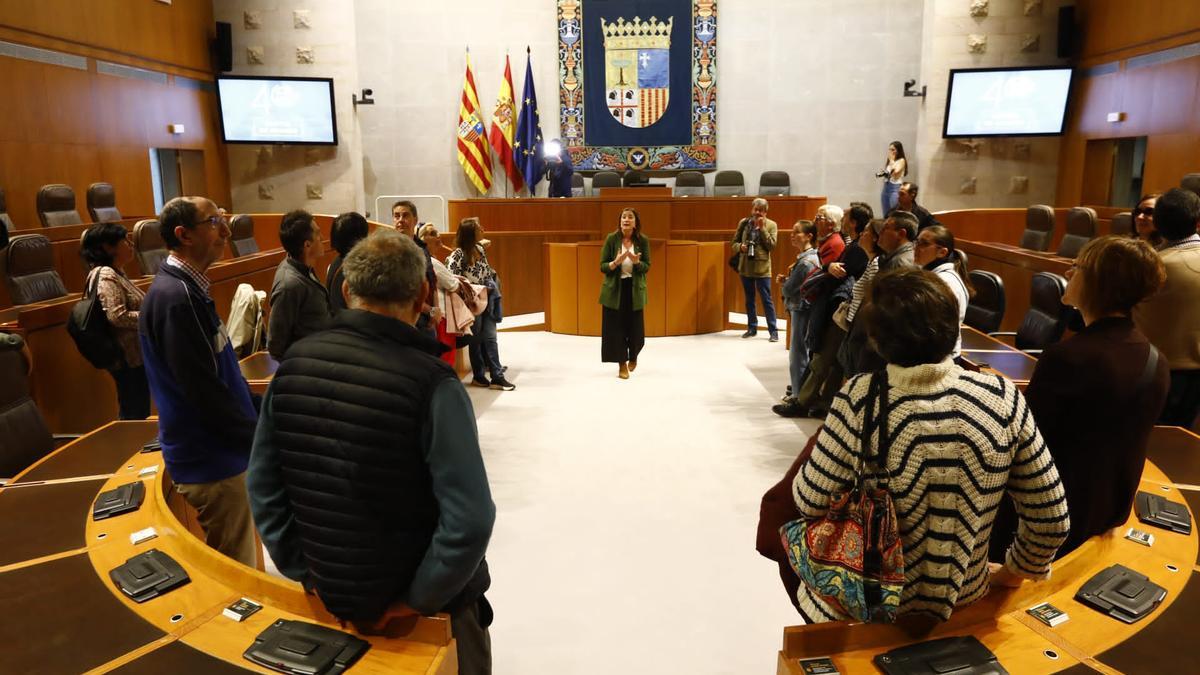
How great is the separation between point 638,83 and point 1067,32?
5.54m

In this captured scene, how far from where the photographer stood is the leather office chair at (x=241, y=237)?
8070mm

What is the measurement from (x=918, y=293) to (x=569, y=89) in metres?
10.7

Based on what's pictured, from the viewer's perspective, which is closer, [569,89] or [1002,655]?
[1002,655]

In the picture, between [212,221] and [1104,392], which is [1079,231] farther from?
[212,221]

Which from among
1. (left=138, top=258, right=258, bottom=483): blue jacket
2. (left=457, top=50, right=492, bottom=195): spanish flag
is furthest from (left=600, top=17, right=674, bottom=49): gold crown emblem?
(left=138, top=258, right=258, bottom=483): blue jacket

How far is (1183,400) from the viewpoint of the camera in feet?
10.6

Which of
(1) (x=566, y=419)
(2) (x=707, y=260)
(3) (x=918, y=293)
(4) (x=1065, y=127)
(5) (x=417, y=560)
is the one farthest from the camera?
(4) (x=1065, y=127)

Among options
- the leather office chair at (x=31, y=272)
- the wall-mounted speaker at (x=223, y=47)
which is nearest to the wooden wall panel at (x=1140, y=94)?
the leather office chair at (x=31, y=272)

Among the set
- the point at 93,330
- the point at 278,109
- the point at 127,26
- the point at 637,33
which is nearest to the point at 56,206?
the point at 127,26

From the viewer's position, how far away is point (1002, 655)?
1638mm

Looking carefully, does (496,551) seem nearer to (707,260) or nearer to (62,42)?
(707,260)

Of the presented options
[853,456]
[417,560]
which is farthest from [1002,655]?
[417,560]

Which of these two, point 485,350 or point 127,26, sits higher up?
point 127,26

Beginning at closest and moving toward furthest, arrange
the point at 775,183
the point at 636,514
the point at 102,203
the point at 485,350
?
1. the point at 636,514
2. the point at 485,350
3. the point at 102,203
4. the point at 775,183
